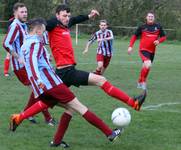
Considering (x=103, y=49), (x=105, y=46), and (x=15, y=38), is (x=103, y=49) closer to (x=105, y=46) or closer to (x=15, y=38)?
(x=105, y=46)

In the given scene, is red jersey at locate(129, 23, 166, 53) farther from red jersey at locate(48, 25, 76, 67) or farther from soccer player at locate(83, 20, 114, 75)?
red jersey at locate(48, 25, 76, 67)

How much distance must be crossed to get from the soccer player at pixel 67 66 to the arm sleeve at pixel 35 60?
689mm

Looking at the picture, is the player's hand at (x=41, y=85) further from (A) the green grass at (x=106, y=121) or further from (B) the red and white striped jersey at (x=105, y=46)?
(B) the red and white striped jersey at (x=105, y=46)

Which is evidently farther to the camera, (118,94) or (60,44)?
(60,44)

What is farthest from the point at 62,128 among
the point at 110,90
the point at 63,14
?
the point at 63,14

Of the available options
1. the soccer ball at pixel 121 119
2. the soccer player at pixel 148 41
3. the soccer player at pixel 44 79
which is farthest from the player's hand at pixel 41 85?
the soccer player at pixel 148 41

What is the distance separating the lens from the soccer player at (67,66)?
6.96m

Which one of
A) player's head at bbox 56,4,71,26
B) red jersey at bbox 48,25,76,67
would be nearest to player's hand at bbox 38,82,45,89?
red jersey at bbox 48,25,76,67

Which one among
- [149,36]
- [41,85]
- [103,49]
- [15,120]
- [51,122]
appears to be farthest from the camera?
A: [103,49]

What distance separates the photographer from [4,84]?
13.4m

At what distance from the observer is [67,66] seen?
719cm

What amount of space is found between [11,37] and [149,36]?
5891mm

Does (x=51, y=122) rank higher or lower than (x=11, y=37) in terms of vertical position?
lower

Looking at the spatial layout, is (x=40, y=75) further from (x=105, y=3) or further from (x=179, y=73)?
(x=105, y=3)
